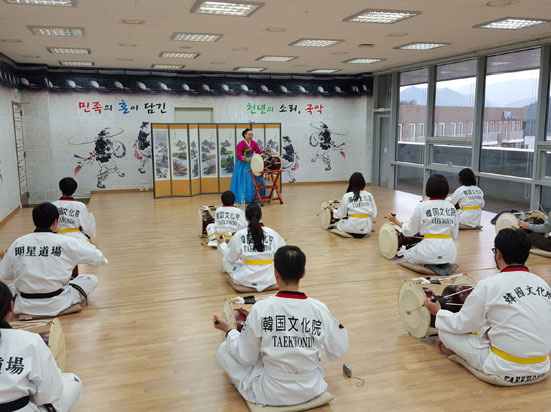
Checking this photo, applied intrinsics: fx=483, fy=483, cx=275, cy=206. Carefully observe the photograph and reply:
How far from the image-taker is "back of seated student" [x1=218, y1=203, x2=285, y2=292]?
4664 mm

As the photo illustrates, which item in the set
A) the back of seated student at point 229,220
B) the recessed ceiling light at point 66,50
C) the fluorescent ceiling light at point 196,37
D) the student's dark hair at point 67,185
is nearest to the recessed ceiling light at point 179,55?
the recessed ceiling light at point 66,50

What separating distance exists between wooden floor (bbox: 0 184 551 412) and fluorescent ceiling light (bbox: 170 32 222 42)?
3.08m

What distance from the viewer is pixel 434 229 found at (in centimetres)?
538

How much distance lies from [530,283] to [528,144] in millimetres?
6556

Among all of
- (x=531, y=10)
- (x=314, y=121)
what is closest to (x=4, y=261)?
(x=531, y=10)

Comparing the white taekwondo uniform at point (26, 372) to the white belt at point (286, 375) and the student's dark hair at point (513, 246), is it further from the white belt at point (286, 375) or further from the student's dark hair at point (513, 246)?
the student's dark hair at point (513, 246)

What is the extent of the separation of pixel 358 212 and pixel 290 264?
15.2 ft

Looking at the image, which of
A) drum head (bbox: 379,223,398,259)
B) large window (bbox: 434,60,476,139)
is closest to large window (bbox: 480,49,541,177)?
large window (bbox: 434,60,476,139)

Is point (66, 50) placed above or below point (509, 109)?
above

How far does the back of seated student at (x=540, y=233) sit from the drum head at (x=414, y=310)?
301cm

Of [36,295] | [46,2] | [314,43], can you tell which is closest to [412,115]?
[314,43]

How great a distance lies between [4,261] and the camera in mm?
3930

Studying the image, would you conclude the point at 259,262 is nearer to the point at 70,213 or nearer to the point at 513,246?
the point at 70,213

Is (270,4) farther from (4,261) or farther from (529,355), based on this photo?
(529,355)
